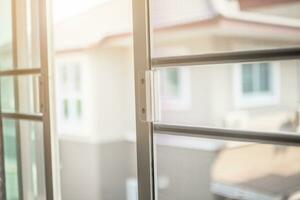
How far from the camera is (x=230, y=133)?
957 mm

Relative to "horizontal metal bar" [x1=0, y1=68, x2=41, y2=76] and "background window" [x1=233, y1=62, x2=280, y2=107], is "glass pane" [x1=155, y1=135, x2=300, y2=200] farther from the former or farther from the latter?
"horizontal metal bar" [x1=0, y1=68, x2=41, y2=76]

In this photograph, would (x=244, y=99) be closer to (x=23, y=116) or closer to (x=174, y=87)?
(x=174, y=87)

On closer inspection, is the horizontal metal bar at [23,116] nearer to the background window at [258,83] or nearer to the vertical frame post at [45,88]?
the vertical frame post at [45,88]

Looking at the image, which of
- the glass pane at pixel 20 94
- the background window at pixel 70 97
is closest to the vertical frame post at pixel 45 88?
the glass pane at pixel 20 94

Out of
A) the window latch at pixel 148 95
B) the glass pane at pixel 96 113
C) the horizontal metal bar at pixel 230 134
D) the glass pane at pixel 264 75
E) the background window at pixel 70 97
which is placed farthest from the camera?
the background window at pixel 70 97

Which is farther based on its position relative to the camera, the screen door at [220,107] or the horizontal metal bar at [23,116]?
the horizontal metal bar at [23,116]

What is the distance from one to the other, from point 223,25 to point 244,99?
294 mm

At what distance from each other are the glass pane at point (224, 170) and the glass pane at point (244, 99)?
0.20 ft

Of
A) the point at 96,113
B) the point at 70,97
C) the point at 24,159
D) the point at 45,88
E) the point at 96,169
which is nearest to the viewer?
the point at 45,88

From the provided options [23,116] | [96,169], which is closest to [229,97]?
[23,116]

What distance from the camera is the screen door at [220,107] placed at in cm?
89

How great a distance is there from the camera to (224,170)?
1068mm

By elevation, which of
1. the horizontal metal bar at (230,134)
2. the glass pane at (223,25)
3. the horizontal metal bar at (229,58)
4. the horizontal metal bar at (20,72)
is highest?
the glass pane at (223,25)

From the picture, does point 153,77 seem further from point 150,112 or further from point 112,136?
point 112,136
